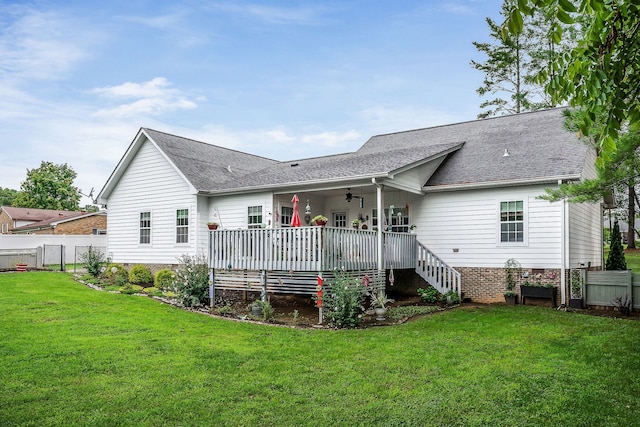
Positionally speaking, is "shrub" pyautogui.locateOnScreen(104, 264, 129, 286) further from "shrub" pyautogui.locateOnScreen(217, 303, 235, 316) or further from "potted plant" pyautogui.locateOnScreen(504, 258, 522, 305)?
"potted plant" pyautogui.locateOnScreen(504, 258, 522, 305)

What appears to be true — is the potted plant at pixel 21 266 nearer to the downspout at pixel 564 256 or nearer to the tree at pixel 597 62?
the downspout at pixel 564 256

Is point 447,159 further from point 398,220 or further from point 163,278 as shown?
point 163,278

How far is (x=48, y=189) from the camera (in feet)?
193

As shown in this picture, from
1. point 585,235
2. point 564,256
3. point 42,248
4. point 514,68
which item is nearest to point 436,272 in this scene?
point 564,256

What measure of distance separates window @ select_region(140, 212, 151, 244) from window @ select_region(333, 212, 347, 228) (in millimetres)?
7460

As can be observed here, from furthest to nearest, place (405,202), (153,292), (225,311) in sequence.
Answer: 1. (405,202)
2. (153,292)
3. (225,311)

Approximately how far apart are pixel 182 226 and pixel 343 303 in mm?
9451

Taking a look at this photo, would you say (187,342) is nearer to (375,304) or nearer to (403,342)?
(403,342)

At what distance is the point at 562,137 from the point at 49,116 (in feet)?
71.2

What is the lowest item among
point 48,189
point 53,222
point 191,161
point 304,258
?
point 304,258

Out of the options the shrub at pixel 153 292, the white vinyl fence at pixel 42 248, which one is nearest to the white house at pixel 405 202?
the shrub at pixel 153 292

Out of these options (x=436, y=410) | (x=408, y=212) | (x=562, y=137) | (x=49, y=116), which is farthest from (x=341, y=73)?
(x=436, y=410)

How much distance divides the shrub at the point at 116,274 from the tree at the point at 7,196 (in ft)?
208

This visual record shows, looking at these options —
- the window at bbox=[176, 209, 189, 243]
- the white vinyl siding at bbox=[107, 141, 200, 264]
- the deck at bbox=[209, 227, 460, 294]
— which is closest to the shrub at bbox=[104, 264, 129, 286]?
Result: the white vinyl siding at bbox=[107, 141, 200, 264]
